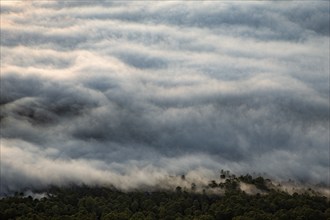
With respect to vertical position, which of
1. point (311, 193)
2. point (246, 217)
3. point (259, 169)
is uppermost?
point (259, 169)

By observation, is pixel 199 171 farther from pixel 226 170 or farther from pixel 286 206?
pixel 286 206

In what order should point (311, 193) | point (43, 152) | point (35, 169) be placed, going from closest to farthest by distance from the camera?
point (311, 193), point (35, 169), point (43, 152)

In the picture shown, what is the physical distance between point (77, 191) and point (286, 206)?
48.7 meters

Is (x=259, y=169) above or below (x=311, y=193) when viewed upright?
above

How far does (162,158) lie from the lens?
7062 inches

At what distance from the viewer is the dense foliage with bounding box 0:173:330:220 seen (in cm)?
11250

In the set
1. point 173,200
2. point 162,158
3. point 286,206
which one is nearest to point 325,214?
point 286,206

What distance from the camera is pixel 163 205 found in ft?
401

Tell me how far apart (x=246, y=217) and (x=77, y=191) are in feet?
142

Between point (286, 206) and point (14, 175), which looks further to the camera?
point (14, 175)

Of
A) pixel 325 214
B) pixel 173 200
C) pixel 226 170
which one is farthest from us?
pixel 226 170

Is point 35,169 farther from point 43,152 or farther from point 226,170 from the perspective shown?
point 226,170

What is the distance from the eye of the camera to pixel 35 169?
509 feet

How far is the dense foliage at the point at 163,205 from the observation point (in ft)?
369
